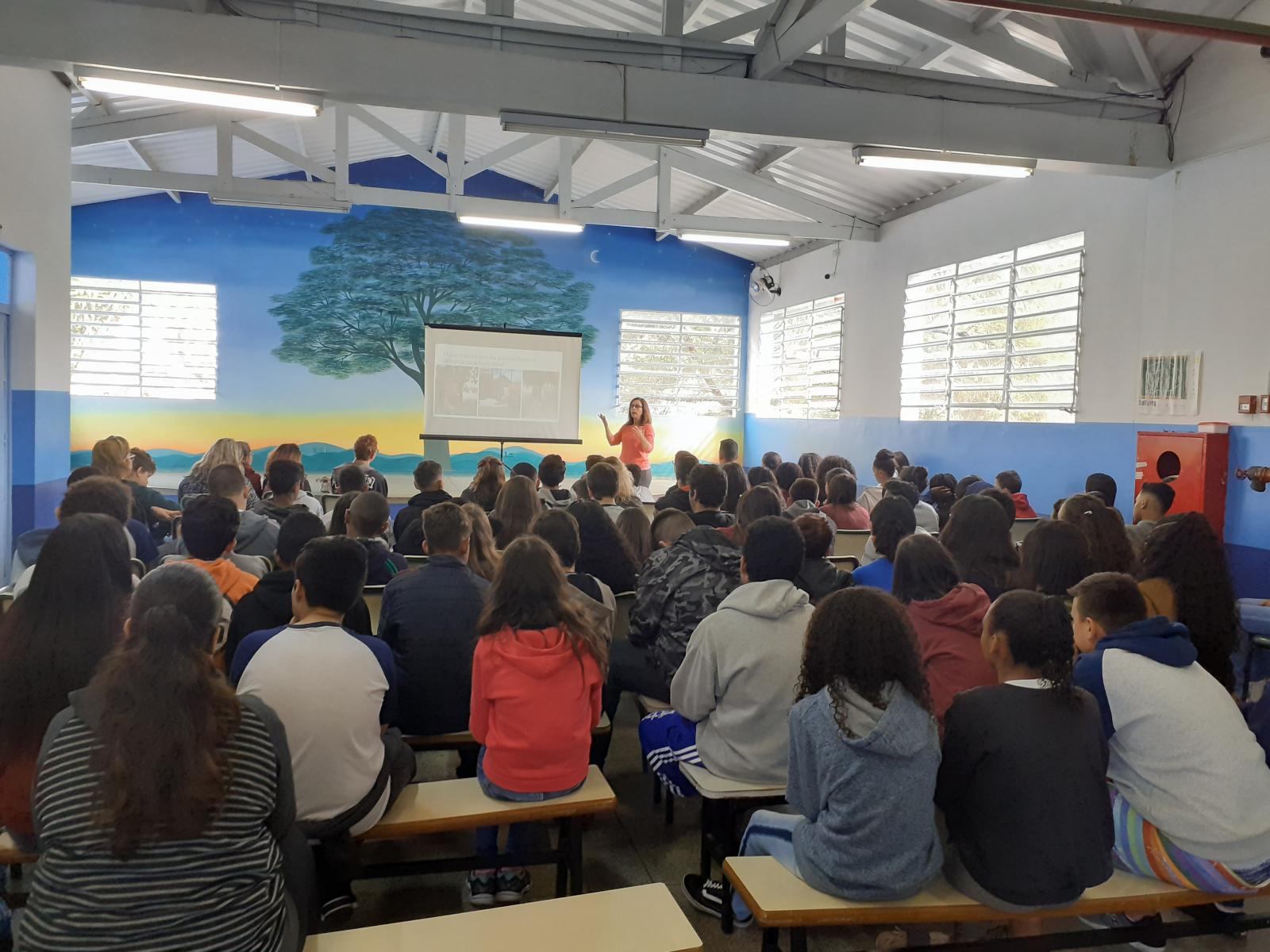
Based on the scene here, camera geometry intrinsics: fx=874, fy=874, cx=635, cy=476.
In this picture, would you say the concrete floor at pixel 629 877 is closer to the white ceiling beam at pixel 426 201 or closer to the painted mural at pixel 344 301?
the white ceiling beam at pixel 426 201

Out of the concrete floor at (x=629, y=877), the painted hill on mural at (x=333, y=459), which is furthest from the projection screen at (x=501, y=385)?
the concrete floor at (x=629, y=877)

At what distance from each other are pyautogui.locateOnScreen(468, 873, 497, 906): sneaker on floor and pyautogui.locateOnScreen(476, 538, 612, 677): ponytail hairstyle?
0.77 meters

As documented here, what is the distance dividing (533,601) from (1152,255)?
5.37 m

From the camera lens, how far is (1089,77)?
19.0ft

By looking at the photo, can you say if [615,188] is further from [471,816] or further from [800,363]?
[471,816]

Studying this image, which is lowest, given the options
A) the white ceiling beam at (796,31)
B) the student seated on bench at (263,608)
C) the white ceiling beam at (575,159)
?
the student seated on bench at (263,608)

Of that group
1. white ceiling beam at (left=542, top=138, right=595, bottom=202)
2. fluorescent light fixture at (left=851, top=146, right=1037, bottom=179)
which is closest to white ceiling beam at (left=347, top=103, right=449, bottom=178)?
white ceiling beam at (left=542, top=138, right=595, bottom=202)

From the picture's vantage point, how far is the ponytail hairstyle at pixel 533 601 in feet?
8.13

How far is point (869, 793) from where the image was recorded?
1.88 meters

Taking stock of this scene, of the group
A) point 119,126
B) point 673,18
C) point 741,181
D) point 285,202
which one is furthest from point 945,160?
point 119,126

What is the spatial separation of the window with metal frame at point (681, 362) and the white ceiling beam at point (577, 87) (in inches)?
245

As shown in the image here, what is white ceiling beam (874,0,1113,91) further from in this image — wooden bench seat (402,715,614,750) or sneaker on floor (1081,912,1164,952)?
sneaker on floor (1081,912,1164,952)

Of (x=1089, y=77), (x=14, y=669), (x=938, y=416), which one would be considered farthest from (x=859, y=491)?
(x=14, y=669)

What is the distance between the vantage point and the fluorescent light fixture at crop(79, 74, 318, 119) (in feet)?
15.4
